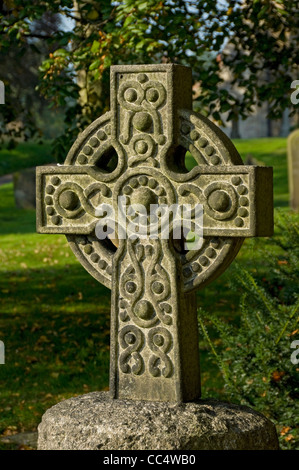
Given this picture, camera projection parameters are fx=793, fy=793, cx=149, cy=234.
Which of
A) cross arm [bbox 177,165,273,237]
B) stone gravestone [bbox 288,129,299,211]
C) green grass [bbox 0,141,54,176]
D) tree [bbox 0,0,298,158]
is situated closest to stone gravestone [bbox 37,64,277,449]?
cross arm [bbox 177,165,273,237]

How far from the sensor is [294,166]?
45.1 ft

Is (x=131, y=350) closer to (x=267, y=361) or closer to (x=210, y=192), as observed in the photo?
(x=210, y=192)

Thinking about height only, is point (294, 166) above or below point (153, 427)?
above

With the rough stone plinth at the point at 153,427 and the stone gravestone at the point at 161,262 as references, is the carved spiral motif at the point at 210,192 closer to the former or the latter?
the stone gravestone at the point at 161,262

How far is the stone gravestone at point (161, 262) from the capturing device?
378 cm

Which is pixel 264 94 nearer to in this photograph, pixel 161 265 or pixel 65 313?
pixel 65 313

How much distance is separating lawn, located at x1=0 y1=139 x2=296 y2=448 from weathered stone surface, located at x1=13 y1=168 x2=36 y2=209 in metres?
5.27

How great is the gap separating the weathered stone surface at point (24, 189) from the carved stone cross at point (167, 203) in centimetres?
1506

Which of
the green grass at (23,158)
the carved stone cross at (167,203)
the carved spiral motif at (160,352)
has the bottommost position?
the carved spiral motif at (160,352)

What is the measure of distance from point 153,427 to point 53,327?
5.45 meters

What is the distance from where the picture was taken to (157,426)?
368cm

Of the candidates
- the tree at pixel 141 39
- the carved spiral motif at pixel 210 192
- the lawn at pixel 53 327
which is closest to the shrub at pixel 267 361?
the lawn at pixel 53 327

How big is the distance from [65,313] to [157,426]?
230 inches

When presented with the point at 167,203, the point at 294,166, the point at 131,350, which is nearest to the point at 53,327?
the point at 131,350
